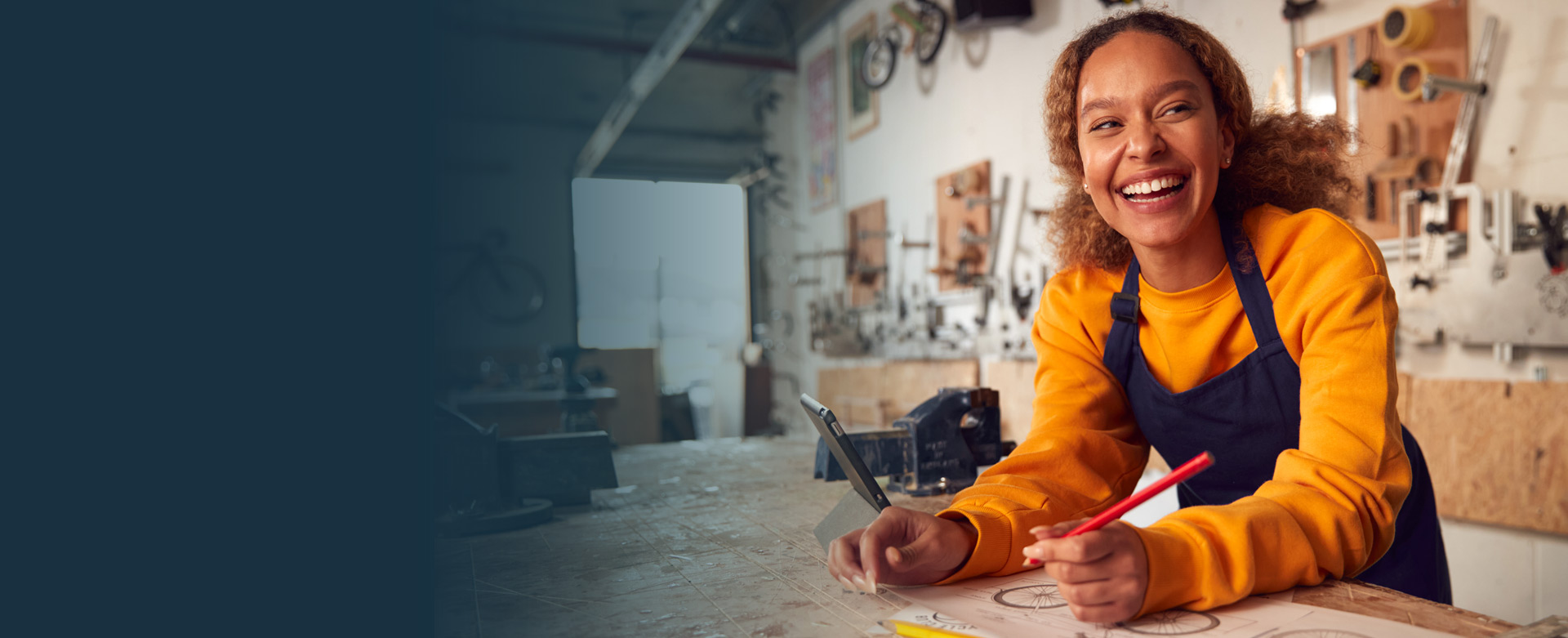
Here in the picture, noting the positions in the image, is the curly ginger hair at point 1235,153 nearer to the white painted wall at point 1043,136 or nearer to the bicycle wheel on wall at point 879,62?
the white painted wall at point 1043,136

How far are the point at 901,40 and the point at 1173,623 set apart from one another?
577 centimetres

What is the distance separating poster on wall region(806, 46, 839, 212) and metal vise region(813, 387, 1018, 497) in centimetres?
591

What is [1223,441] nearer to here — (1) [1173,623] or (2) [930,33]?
(1) [1173,623]

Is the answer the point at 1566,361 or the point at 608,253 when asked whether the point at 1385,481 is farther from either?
the point at 608,253

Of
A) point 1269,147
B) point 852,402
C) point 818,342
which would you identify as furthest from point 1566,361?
point 818,342

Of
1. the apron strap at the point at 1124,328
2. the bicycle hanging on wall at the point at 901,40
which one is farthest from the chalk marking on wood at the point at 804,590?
the bicycle hanging on wall at the point at 901,40

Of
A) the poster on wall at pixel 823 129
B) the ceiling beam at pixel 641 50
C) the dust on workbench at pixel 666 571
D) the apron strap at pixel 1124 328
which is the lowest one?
the dust on workbench at pixel 666 571

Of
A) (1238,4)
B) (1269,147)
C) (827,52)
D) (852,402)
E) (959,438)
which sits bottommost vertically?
(852,402)

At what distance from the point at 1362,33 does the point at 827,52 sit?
4.99 metres

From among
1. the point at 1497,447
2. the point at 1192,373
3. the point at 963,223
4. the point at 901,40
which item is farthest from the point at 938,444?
the point at 901,40

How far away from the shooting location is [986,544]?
1.00 metres

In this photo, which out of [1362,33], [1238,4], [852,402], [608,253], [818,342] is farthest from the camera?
[608,253]

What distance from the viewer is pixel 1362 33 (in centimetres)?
283

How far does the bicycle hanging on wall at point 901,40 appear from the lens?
17.7 ft
